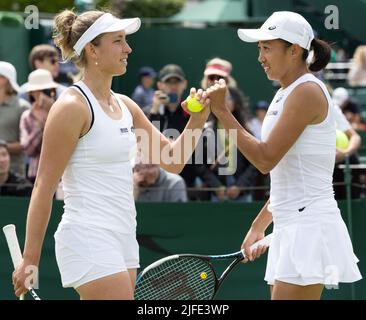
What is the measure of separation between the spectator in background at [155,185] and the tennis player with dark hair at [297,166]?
106 inches

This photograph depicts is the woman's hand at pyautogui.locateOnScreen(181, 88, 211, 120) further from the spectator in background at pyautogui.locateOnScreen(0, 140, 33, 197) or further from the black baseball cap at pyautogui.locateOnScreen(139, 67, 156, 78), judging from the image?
the black baseball cap at pyautogui.locateOnScreen(139, 67, 156, 78)

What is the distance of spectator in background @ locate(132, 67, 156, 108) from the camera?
10703 mm

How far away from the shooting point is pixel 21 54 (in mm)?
11820

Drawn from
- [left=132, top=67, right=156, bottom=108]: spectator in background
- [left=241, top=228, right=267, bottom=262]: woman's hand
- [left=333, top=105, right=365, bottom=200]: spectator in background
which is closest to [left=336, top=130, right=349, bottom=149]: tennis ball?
[left=333, top=105, right=365, bottom=200]: spectator in background

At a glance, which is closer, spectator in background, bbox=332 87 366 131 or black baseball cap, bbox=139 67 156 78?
spectator in background, bbox=332 87 366 131

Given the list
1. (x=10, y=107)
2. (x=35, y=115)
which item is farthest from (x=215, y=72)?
(x=10, y=107)

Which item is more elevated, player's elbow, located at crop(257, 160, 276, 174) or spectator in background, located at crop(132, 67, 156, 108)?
spectator in background, located at crop(132, 67, 156, 108)

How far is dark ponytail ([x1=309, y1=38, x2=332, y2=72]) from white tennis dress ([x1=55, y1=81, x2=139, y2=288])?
1.03 metres

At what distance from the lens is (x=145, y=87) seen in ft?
37.4

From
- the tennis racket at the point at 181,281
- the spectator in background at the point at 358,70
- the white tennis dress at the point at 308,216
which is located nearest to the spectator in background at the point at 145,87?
the spectator in background at the point at 358,70

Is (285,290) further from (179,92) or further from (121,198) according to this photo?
(179,92)

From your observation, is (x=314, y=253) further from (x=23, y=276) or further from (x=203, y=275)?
(x=23, y=276)

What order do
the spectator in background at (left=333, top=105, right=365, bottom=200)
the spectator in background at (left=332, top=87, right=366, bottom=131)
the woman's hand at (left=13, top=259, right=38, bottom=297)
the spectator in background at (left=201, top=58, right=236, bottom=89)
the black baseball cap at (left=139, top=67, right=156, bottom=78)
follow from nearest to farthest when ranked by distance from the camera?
1. the woman's hand at (left=13, top=259, right=38, bottom=297)
2. the spectator in background at (left=333, top=105, right=365, bottom=200)
3. the spectator in background at (left=201, top=58, right=236, bottom=89)
4. the spectator in background at (left=332, top=87, right=366, bottom=131)
5. the black baseball cap at (left=139, top=67, right=156, bottom=78)

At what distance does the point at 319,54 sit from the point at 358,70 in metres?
7.15
